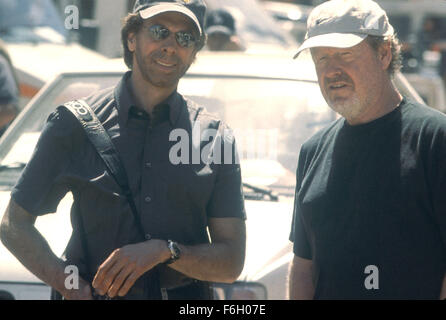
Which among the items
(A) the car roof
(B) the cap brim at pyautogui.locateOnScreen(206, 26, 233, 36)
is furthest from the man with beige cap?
(B) the cap brim at pyautogui.locateOnScreen(206, 26, 233, 36)

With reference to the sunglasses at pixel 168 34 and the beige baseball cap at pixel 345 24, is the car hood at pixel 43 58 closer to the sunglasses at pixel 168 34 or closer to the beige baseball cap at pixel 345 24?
the sunglasses at pixel 168 34

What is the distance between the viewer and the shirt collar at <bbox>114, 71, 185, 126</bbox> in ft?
10.4

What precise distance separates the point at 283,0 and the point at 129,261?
100 ft

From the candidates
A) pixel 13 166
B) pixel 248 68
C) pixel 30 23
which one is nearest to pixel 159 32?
pixel 13 166

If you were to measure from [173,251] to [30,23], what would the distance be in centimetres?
779

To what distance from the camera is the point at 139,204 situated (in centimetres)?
306

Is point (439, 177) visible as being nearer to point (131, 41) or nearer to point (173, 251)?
point (173, 251)

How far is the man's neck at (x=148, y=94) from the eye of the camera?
3252mm

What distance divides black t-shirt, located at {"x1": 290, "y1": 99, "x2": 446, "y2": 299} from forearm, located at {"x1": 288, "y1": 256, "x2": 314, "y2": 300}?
49 mm

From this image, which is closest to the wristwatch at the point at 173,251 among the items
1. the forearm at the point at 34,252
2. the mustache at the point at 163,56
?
the forearm at the point at 34,252

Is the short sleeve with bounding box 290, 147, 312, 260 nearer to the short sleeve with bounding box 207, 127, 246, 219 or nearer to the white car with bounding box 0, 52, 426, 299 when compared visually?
the short sleeve with bounding box 207, 127, 246, 219
